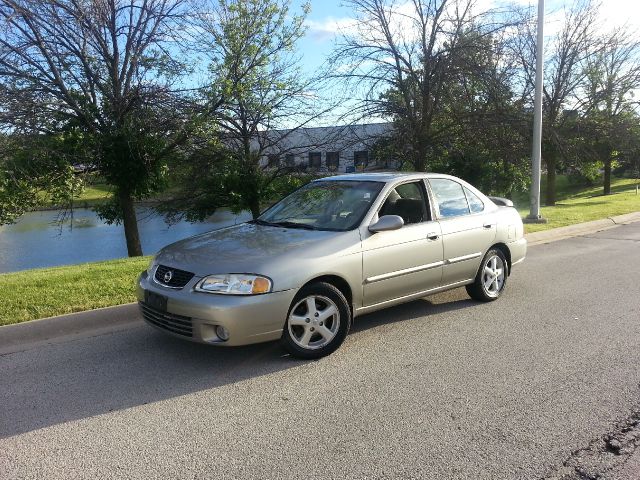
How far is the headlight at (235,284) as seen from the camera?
4137mm

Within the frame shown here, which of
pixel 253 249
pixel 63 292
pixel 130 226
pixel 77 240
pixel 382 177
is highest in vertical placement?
pixel 382 177

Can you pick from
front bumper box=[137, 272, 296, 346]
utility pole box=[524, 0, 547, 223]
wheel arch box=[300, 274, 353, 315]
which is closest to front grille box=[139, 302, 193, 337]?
front bumper box=[137, 272, 296, 346]

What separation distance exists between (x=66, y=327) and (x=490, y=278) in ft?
15.3

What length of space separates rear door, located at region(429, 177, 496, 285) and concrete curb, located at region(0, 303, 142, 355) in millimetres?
3336

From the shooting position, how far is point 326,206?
17.9 ft

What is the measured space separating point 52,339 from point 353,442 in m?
3.44

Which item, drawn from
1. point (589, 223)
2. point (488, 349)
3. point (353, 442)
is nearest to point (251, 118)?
point (589, 223)

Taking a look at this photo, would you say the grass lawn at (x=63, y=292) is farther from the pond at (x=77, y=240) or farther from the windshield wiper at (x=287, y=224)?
the pond at (x=77, y=240)

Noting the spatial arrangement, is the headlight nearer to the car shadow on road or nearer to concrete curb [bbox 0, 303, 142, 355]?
the car shadow on road

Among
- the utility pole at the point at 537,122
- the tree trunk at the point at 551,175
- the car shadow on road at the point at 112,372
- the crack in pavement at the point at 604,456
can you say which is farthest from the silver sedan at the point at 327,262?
the tree trunk at the point at 551,175

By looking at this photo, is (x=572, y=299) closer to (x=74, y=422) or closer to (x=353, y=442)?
(x=353, y=442)

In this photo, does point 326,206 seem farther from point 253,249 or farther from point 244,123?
point 244,123

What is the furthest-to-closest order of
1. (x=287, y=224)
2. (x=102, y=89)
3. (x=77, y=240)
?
(x=77, y=240)
(x=102, y=89)
(x=287, y=224)

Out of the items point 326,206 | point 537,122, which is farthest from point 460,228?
point 537,122
